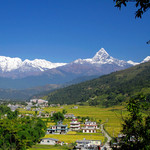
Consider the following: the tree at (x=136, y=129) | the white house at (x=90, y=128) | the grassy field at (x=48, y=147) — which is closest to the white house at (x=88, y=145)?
the grassy field at (x=48, y=147)

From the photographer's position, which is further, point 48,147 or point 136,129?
point 48,147

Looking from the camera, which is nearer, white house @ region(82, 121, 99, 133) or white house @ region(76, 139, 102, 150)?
white house @ region(76, 139, 102, 150)

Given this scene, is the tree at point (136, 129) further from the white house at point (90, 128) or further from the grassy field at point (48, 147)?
the white house at point (90, 128)

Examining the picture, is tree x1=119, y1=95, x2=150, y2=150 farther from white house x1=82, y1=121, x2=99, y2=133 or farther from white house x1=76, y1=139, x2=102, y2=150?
white house x1=82, y1=121, x2=99, y2=133

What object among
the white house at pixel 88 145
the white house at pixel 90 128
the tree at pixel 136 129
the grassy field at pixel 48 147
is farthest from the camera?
the white house at pixel 90 128

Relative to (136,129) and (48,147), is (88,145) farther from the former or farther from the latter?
(136,129)

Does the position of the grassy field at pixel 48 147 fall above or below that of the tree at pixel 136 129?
below

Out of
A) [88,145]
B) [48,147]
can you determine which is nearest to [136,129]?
[88,145]

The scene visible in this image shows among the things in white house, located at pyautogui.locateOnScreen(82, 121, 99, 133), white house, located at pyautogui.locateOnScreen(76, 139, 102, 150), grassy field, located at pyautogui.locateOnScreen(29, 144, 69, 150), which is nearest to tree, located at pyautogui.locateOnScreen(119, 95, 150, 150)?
white house, located at pyautogui.locateOnScreen(76, 139, 102, 150)

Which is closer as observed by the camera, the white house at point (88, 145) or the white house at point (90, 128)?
the white house at point (88, 145)

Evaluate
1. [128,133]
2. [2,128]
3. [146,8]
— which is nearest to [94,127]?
[2,128]

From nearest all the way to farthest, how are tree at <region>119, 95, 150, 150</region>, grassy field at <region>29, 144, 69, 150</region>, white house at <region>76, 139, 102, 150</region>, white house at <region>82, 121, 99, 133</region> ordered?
tree at <region>119, 95, 150, 150</region> → white house at <region>76, 139, 102, 150</region> → grassy field at <region>29, 144, 69, 150</region> → white house at <region>82, 121, 99, 133</region>

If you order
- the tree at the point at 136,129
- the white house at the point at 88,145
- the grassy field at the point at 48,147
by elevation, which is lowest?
the grassy field at the point at 48,147

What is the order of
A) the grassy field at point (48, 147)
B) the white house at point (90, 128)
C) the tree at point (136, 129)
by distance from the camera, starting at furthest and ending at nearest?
the white house at point (90, 128), the grassy field at point (48, 147), the tree at point (136, 129)
